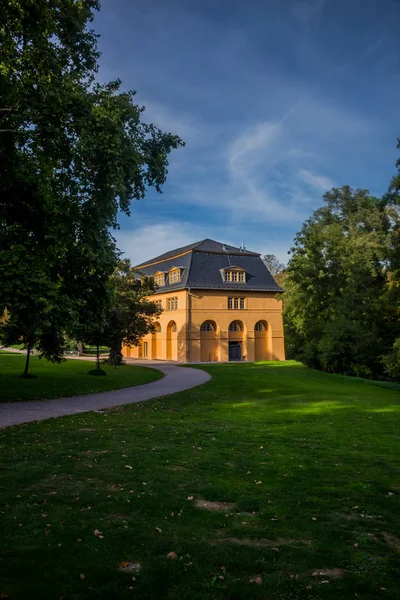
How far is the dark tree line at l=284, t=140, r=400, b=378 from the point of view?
109ft

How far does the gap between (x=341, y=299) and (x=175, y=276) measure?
2027 cm

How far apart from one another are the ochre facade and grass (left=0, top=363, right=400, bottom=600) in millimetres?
37040

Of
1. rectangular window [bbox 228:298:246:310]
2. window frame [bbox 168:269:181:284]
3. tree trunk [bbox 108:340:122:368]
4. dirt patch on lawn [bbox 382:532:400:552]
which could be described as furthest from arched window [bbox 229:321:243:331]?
dirt patch on lawn [bbox 382:532:400:552]

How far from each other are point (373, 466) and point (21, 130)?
14100mm

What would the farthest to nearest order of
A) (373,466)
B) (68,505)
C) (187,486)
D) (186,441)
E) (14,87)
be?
(14,87) < (186,441) < (373,466) < (187,486) < (68,505)

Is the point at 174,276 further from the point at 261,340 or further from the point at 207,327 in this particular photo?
the point at 261,340

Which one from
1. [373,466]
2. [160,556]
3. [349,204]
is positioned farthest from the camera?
[349,204]

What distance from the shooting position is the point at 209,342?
4953 centimetres

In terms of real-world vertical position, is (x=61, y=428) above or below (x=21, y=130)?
below

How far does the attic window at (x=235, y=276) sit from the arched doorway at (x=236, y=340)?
200 inches

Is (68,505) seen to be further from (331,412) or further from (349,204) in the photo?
(349,204)

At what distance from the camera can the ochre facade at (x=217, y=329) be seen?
4834 cm

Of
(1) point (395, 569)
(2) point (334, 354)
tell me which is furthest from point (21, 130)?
(2) point (334, 354)

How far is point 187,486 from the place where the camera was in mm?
6594
